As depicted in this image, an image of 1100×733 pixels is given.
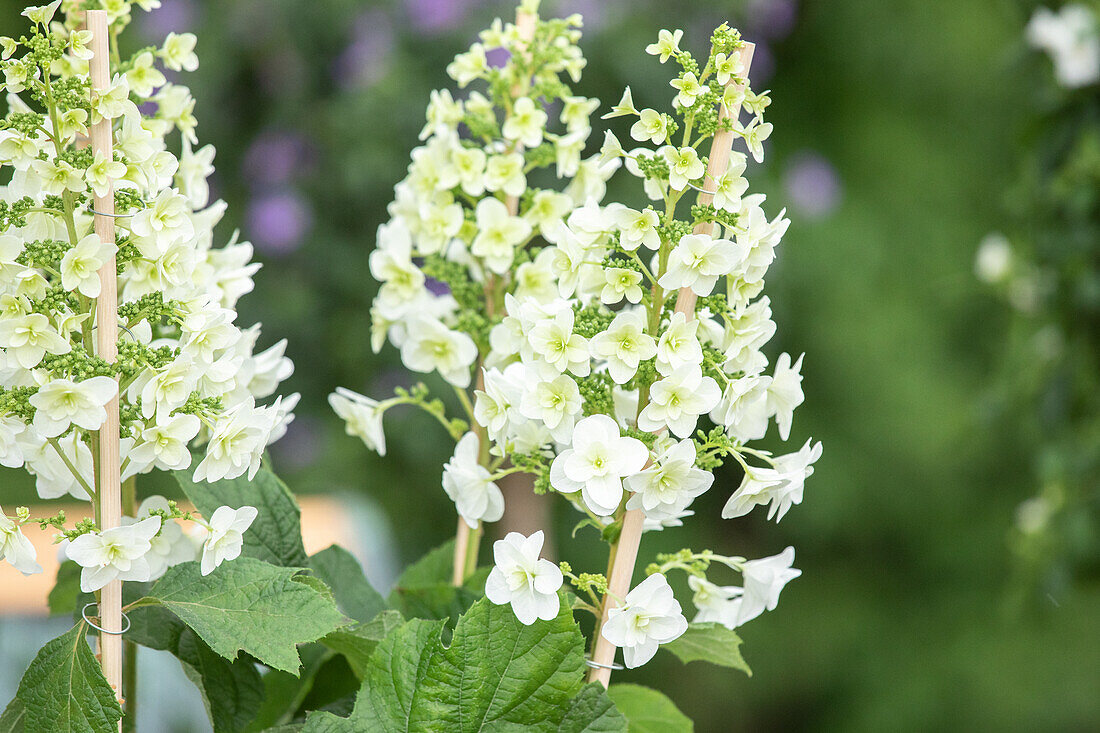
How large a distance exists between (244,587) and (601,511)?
14 centimetres

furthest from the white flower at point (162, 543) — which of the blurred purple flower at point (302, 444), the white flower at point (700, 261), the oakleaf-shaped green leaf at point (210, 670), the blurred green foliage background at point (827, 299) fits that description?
the blurred purple flower at point (302, 444)

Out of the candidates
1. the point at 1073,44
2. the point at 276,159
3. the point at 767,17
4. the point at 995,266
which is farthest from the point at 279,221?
the point at 1073,44

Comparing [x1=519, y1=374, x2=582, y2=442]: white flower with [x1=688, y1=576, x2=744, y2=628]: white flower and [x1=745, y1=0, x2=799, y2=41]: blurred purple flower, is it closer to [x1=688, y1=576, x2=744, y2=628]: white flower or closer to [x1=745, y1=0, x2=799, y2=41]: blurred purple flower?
[x1=688, y1=576, x2=744, y2=628]: white flower

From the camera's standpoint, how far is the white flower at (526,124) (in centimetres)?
54

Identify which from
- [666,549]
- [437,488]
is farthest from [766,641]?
[437,488]

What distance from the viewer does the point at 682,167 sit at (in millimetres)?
405

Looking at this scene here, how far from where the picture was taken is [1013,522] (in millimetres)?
2246

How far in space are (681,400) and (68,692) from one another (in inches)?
9.8

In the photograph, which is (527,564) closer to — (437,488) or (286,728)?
(286,728)

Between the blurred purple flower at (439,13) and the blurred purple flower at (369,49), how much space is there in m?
0.07

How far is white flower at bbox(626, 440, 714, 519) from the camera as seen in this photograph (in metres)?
0.38

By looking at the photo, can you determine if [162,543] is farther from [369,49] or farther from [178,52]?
[369,49]

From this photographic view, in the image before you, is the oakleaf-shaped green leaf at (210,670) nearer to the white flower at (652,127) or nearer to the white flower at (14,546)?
the white flower at (14,546)

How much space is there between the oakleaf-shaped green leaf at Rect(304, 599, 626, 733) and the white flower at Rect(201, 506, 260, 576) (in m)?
0.07
